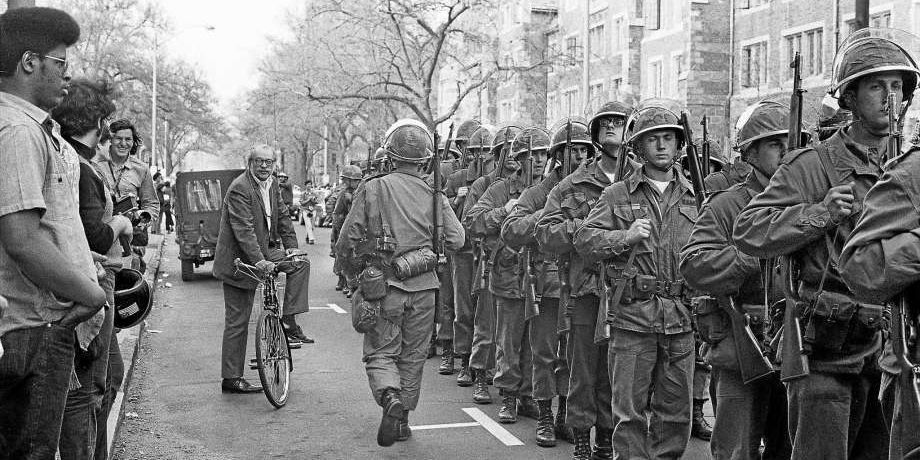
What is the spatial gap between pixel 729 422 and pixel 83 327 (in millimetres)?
3049

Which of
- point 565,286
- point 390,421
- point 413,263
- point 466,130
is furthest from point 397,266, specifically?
point 466,130

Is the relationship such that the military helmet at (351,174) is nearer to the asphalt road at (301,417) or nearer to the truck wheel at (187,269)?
the truck wheel at (187,269)

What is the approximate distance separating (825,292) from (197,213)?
16.2 metres

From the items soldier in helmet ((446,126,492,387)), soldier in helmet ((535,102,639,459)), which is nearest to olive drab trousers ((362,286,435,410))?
soldier in helmet ((535,102,639,459))

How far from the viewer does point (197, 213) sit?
63.2 feet

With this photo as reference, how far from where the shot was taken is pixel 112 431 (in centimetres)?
691

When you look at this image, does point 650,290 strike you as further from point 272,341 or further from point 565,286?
point 272,341

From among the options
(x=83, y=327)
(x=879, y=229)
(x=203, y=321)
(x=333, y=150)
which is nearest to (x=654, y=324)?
(x=879, y=229)

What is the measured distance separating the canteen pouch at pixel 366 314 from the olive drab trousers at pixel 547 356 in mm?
1310

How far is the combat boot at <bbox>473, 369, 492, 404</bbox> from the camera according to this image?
884cm

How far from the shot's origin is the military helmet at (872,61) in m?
4.35

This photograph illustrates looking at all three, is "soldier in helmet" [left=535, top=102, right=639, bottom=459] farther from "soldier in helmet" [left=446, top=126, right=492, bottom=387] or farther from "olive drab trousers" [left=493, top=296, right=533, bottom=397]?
"soldier in helmet" [left=446, top=126, right=492, bottom=387]

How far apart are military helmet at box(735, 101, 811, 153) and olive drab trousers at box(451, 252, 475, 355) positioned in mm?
4892

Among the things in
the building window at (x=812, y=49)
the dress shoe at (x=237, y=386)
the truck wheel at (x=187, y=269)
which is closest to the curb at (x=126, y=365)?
the dress shoe at (x=237, y=386)
